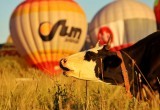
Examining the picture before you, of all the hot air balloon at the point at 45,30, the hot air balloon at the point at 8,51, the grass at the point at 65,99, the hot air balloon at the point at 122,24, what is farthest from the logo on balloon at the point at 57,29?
the grass at the point at 65,99

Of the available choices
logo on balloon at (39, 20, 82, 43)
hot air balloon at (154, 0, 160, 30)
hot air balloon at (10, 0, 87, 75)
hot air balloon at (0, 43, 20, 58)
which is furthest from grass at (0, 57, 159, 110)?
hot air balloon at (0, 43, 20, 58)

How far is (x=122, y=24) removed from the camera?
31359 mm

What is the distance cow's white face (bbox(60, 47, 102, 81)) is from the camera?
196 inches

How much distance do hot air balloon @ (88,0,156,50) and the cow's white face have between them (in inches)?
988

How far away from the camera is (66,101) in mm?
5090

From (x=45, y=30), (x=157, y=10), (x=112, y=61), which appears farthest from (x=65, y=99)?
(x=157, y=10)

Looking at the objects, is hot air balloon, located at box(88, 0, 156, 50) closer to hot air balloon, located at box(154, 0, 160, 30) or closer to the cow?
hot air balloon, located at box(154, 0, 160, 30)

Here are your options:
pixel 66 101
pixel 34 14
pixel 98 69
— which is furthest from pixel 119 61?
pixel 34 14

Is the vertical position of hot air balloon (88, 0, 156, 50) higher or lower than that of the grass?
higher

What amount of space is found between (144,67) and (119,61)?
310mm

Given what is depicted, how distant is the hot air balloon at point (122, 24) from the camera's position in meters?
30.8

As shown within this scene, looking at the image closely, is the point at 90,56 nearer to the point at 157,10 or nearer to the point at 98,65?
the point at 98,65

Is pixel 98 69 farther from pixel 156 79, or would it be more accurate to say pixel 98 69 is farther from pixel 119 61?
pixel 156 79

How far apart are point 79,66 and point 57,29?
25.2 metres
